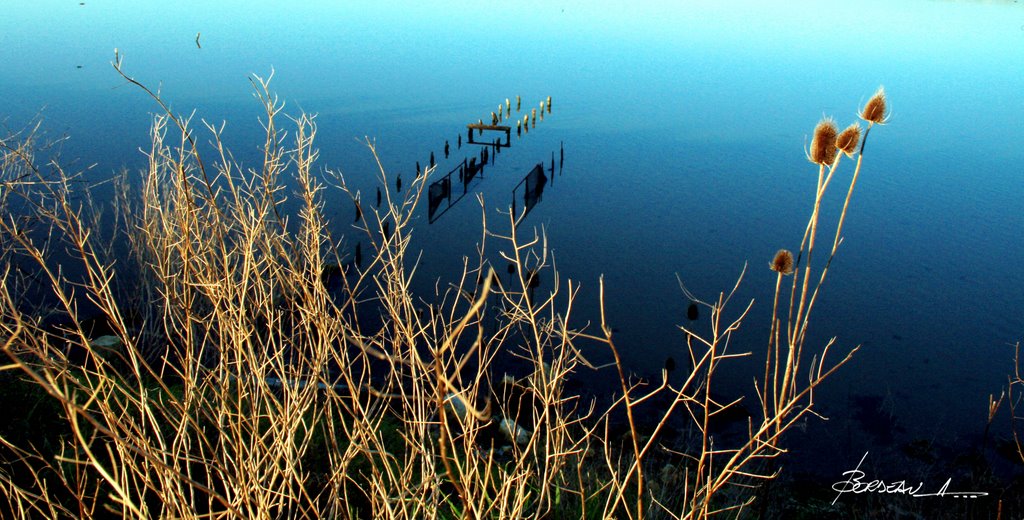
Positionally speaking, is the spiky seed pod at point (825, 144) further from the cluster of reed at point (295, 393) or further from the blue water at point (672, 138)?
the blue water at point (672, 138)

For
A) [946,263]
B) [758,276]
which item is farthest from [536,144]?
[946,263]

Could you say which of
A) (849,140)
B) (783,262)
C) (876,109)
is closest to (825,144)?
(849,140)

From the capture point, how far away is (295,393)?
2.96 meters

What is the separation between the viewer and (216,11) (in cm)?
4797

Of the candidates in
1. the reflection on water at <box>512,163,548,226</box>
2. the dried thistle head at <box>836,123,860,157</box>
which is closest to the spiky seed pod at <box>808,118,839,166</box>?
the dried thistle head at <box>836,123,860,157</box>

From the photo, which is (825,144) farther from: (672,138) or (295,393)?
(672,138)

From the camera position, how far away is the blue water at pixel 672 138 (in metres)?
16.6

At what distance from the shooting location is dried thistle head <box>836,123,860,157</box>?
2.93 meters

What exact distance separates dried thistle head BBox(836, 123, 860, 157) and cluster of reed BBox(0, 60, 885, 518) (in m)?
0.13

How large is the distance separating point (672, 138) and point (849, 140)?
2525cm

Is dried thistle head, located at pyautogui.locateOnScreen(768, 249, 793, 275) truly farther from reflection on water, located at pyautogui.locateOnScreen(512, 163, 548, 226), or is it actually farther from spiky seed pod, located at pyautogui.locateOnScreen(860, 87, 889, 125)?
reflection on water, located at pyautogui.locateOnScreen(512, 163, 548, 226)
